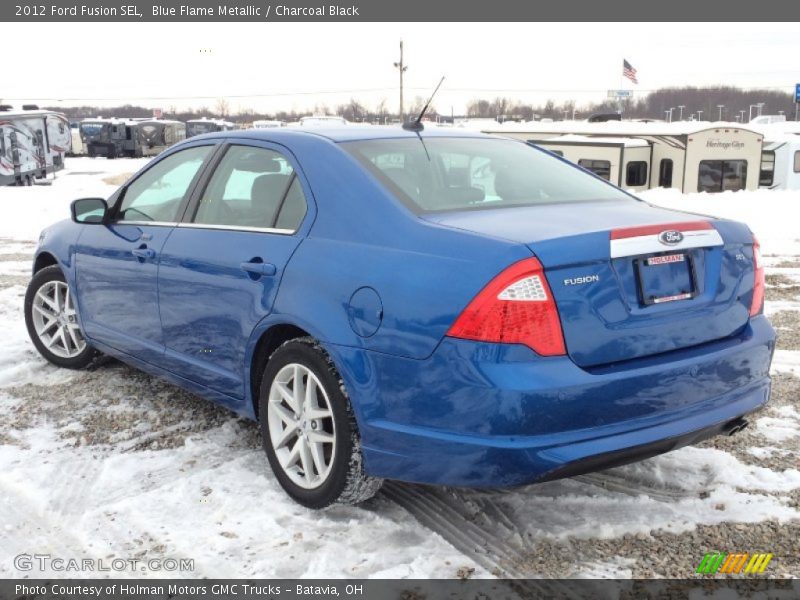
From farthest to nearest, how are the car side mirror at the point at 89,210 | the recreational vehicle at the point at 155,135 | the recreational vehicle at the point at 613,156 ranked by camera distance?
the recreational vehicle at the point at 155,135 → the recreational vehicle at the point at 613,156 → the car side mirror at the point at 89,210

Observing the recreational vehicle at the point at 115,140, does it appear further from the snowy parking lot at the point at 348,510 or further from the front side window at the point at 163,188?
Result: the snowy parking lot at the point at 348,510

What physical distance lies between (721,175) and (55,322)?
1941 cm

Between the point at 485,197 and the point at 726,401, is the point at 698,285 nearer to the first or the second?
the point at 726,401

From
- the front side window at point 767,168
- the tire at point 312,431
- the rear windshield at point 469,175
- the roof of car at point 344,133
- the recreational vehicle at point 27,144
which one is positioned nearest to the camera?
the tire at point 312,431

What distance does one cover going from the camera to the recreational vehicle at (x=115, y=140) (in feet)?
188

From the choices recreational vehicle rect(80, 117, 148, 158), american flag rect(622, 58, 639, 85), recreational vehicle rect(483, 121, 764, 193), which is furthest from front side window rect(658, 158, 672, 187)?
recreational vehicle rect(80, 117, 148, 158)

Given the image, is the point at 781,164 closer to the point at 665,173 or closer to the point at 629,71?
the point at 665,173

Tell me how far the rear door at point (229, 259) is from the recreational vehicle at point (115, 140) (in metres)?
56.8

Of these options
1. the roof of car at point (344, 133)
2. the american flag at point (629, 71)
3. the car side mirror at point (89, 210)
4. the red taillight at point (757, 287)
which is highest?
the american flag at point (629, 71)

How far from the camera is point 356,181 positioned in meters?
3.41

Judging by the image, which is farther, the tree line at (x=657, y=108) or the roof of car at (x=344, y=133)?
the tree line at (x=657, y=108)

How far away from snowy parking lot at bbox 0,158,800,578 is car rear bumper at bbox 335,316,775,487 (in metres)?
0.39

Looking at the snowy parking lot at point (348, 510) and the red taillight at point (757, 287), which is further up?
the red taillight at point (757, 287)
